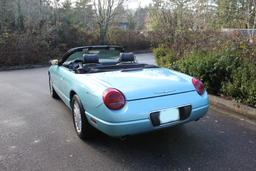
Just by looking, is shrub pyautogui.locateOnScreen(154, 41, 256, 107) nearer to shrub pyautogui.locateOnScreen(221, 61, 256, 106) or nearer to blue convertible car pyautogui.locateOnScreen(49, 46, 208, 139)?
shrub pyautogui.locateOnScreen(221, 61, 256, 106)

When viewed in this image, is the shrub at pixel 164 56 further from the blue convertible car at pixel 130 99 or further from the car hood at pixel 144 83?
the car hood at pixel 144 83

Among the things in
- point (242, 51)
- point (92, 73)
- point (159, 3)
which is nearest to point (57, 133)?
point (92, 73)

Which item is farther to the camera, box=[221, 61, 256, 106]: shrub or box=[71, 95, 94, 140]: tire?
box=[221, 61, 256, 106]: shrub

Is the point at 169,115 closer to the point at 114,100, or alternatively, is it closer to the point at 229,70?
the point at 114,100

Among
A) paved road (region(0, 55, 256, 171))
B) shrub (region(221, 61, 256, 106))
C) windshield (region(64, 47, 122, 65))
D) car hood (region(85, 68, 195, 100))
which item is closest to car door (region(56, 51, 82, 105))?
windshield (region(64, 47, 122, 65))

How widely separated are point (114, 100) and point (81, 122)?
83 centimetres

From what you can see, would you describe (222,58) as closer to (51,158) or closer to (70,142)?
(70,142)

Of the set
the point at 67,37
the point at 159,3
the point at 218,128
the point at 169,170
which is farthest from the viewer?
the point at 67,37

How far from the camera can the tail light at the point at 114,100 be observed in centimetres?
268

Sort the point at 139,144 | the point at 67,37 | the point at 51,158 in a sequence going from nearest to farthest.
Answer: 1. the point at 51,158
2. the point at 139,144
3. the point at 67,37

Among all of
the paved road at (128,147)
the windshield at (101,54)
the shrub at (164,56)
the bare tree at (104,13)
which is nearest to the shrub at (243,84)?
the paved road at (128,147)

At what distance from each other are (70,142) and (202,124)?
205cm

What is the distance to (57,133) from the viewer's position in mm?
3646

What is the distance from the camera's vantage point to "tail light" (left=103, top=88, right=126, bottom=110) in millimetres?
2676
